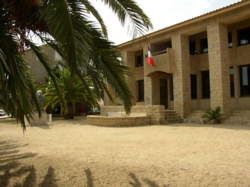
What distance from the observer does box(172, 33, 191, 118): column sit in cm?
1789

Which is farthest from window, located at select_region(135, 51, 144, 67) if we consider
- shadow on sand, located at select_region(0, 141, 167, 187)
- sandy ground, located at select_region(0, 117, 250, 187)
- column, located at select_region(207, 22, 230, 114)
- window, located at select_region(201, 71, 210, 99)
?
shadow on sand, located at select_region(0, 141, 167, 187)

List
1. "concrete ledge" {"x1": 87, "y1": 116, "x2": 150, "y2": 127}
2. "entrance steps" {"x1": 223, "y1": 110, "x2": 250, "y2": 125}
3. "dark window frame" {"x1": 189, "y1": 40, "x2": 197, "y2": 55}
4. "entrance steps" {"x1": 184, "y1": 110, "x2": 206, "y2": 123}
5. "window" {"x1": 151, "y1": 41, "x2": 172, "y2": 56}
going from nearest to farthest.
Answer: "entrance steps" {"x1": 223, "y1": 110, "x2": 250, "y2": 125} < "concrete ledge" {"x1": 87, "y1": 116, "x2": 150, "y2": 127} < "entrance steps" {"x1": 184, "y1": 110, "x2": 206, "y2": 123} < "dark window frame" {"x1": 189, "y1": 40, "x2": 197, "y2": 55} < "window" {"x1": 151, "y1": 41, "x2": 172, "y2": 56}

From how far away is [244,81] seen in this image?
17047 mm

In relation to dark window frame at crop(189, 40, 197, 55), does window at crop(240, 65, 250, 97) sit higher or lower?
lower

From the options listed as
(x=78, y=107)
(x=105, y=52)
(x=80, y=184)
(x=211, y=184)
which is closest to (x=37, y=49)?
(x=105, y=52)

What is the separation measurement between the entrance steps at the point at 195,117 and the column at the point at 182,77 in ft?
1.28

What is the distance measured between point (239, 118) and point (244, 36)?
5.94 m

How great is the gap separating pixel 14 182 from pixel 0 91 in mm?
1683

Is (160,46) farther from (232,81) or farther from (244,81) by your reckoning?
(244,81)

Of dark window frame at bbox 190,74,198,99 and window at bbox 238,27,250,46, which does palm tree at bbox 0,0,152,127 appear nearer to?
window at bbox 238,27,250,46

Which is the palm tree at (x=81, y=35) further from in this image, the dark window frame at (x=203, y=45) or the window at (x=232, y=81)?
the dark window frame at (x=203, y=45)

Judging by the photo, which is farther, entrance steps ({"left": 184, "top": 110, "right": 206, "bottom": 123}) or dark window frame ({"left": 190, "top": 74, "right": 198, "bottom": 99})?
dark window frame ({"left": 190, "top": 74, "right": 198, "bottom": 99})

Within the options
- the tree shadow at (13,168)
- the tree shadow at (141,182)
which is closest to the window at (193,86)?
the tree shadow at (13,168)

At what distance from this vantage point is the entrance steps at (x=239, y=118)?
14.5 meters
